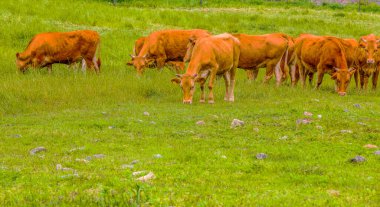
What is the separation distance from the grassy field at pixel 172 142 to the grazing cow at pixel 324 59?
591 mm

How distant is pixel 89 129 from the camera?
10.9 metres

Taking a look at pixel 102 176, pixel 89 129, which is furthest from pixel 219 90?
→ pixel 102 176

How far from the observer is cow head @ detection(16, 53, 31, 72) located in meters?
19.1

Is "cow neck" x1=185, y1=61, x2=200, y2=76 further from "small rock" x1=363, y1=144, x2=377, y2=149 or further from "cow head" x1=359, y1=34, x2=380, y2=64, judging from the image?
"cow head" x1=359, y1=34, x2=380, y2=64

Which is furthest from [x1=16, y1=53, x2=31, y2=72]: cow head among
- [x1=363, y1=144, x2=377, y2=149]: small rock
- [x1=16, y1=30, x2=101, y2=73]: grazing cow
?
[x1=363, y1=144, x2=377, y2=149]: small rock

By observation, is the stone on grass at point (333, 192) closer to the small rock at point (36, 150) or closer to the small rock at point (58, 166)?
the small rock at point (58, 166)

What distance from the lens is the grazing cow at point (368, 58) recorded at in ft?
62.0

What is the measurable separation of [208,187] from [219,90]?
1109 cm

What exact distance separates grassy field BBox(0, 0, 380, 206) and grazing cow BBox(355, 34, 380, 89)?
0.88 meters

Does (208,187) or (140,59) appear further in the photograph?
(140,59)

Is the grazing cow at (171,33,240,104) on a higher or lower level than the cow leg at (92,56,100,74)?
higher

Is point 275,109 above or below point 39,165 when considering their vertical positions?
below

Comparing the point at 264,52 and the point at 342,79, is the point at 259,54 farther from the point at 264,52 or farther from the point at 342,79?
the point at 342,79

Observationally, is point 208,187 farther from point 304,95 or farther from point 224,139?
point 304,95
